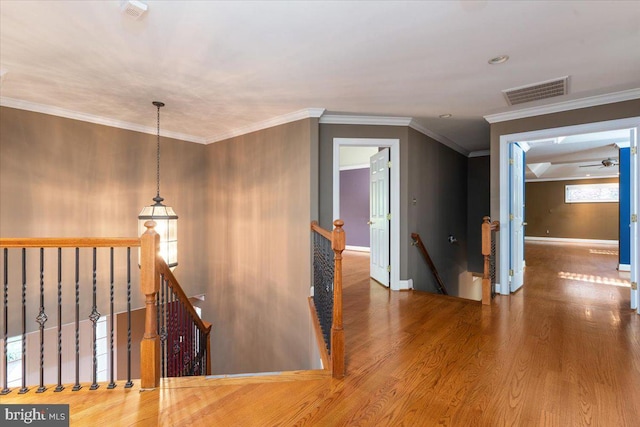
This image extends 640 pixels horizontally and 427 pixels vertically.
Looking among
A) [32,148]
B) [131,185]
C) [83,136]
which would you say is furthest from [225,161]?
[32,148]

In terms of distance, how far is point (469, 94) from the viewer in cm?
332

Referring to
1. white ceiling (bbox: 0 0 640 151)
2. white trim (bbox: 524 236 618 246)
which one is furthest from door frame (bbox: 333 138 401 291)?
white trim (bbox: 524 236 618 246)

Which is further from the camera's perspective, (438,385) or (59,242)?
(438,385)

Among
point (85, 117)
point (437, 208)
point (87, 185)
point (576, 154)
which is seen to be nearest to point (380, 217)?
point (437, 208)

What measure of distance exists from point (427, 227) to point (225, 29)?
398cm

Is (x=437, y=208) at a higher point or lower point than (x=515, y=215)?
higher

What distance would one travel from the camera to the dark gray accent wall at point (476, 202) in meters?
6.43

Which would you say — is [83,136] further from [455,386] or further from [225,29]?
[455,386]

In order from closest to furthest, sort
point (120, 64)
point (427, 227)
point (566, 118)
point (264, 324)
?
point (120, 64) → point (566, 118) → point (264, 324) → point (427, 227)

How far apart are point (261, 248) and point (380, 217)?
1.85 meters

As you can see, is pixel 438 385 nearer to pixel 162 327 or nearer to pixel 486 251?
pixel 486 251

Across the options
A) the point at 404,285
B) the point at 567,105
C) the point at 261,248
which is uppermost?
the point at 567,105

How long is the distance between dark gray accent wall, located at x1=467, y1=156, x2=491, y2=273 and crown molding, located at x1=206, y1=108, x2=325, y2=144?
14.1 feet

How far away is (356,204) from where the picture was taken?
8.30 metres
